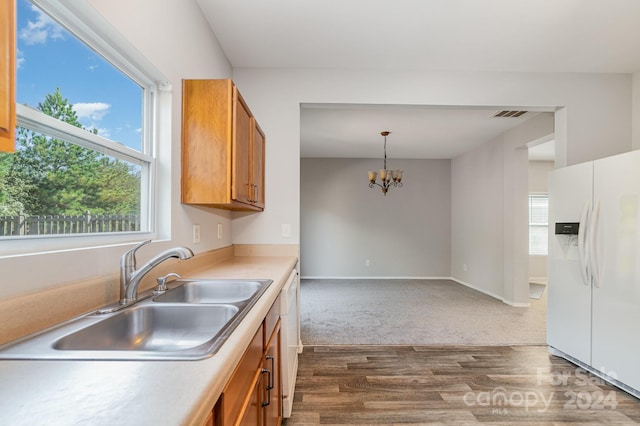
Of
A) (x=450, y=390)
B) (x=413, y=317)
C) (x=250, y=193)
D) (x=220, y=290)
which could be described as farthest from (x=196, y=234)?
(x=413, y=317)

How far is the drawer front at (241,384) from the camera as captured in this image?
2.64 ft

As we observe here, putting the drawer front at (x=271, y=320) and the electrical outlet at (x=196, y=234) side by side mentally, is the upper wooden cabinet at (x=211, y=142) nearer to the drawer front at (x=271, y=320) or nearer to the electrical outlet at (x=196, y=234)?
the electrical outlet at (x=196, y=234)

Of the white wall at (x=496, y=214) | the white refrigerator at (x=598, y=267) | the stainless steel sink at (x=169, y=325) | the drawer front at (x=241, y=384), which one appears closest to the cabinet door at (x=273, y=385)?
the drawer front at (x=241, y=384)

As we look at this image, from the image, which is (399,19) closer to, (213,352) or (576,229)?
(576,229)

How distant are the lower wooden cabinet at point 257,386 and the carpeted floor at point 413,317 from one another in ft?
5.40

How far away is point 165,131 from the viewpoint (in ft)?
6.06

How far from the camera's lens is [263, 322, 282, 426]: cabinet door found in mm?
1370

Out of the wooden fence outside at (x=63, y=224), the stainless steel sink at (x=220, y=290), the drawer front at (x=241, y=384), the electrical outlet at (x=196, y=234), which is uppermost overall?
the wooden fence outside at (x=63, y=224)

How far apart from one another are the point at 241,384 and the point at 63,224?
86cm

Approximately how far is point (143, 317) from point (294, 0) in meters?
2.01

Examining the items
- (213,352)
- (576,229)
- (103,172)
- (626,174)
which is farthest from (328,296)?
(213,352)

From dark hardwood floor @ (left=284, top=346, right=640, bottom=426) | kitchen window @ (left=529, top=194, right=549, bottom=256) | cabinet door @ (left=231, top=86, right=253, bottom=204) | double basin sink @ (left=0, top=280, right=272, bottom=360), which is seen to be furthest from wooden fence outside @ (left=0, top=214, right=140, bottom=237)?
kitchen window @ (left=529, top=194, right=549, bottom=256)

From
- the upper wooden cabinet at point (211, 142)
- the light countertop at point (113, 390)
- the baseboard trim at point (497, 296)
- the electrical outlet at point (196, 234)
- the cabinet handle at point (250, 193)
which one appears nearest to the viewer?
the light countertop at point (113, 390)

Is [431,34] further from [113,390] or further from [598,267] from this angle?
[113,390]
